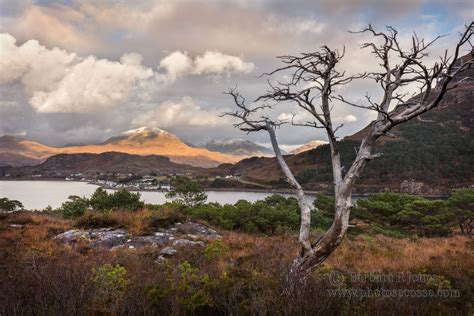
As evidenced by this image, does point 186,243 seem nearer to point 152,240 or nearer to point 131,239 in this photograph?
point 152,240

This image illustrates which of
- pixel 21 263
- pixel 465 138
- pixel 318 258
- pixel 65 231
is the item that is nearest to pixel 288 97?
pixel 318 258

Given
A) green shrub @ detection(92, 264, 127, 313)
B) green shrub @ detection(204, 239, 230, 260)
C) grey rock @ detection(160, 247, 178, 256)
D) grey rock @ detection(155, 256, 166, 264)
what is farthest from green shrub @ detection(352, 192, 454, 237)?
green shrub @ detection(92, 264, 127, 313)

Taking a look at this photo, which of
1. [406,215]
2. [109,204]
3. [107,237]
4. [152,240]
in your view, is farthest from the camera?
[406,215]

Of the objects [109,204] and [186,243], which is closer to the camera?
[186,243]

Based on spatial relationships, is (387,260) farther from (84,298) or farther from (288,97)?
(84,298)

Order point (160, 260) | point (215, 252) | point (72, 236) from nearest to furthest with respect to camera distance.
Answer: point (215, 252)
point (160, 260)
point (72, 236)

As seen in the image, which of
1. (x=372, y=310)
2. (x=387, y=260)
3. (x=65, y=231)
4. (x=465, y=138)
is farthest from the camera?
(x=465, y=138)

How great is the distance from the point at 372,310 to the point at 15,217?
19.2 meters

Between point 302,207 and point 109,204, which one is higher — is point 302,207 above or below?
above

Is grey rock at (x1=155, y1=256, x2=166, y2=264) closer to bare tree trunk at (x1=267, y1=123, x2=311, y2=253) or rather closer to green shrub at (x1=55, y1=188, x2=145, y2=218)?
bare tree trunk at (x1=267, y1=123, x2=311, y2=253)

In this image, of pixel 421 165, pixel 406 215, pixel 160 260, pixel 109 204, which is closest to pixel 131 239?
pixel 160 260

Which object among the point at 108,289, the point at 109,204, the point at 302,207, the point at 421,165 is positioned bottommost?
the point at 109,204

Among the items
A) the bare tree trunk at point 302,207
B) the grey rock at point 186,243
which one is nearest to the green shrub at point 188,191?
the grey rock at point 186,243

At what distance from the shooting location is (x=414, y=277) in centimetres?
759
